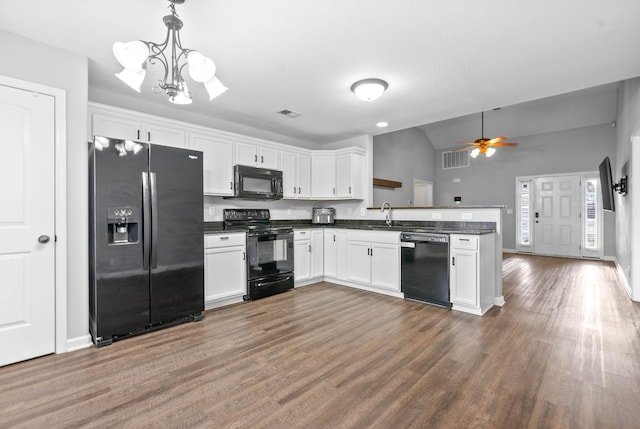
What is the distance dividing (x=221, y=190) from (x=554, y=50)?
364 centimetres

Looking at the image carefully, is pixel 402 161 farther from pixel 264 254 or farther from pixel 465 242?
pixel 264 254

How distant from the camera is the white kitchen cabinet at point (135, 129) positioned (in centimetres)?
301

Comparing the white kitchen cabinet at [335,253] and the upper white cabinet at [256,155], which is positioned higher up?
the upper white cabinet at [256,155]

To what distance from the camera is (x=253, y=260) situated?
3824mm

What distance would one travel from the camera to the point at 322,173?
201 inches

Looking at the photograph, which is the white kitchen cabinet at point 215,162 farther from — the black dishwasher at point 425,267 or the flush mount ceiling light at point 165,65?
the black dishwasher at point 425,267

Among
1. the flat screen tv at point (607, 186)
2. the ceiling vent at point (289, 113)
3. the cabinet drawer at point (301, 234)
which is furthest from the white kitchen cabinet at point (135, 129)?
the flat screen tv at point (607, 186)

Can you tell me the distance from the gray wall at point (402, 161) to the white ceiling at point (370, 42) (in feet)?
10.6

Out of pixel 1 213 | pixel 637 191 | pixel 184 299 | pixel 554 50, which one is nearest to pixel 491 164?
pixel 637 191

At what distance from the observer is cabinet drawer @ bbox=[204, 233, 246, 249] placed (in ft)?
A: 11.2

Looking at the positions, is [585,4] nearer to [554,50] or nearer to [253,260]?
[554,50]

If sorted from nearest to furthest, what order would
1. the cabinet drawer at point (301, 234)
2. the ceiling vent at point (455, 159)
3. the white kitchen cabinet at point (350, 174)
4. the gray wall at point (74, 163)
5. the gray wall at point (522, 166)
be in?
the gray wall at point (74, 163) → the cabinet drawer at point (301, 234) → the white kitchen cabinet at point (350, 174) → the gray wall at point (522, 166) → the ceiling vent at point (455, 159)

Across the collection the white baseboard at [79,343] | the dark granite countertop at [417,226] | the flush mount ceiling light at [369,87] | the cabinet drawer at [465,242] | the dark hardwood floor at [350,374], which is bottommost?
the dark hardwood floor at [350,374]

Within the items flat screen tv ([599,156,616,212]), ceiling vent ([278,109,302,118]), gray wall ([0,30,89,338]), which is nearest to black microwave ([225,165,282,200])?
ceiling vent ([278,109,302,118])
